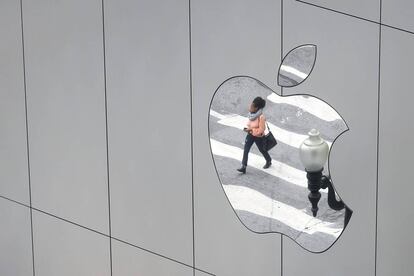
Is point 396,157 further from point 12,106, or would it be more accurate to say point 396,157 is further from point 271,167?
point 12,106

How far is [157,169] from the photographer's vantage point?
154 inches

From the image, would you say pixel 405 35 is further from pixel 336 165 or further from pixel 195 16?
pixel 195 16

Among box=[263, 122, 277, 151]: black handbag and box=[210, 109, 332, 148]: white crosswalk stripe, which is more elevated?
box=[210, 109, 332, 148]: white crosswalk stripe

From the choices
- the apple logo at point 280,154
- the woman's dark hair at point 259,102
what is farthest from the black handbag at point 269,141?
the woman's dark hair at point 259,102

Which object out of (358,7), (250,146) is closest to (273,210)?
(250,146)

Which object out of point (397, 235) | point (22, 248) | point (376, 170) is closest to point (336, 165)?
point (376, 170)

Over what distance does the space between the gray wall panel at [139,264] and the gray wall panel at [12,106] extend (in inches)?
39.1

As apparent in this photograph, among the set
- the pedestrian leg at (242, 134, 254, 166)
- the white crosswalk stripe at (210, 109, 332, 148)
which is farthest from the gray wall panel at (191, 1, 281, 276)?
the pedestrian leg at (242, 134, 254, 166)

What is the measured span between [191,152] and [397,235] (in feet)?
4.00

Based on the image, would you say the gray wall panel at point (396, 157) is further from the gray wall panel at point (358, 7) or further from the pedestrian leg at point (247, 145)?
the pedestrian leg at point (247, 145)

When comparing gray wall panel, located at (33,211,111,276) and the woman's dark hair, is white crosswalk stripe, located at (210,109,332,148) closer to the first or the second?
the woman's dark hair

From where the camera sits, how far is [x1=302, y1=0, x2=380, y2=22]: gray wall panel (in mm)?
2928

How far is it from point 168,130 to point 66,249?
4.46 ft

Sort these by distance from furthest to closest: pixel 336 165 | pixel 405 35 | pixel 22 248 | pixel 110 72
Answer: pixel 22 248 → pixel 110 72 → pixel 336 165 → pixel 405 35
